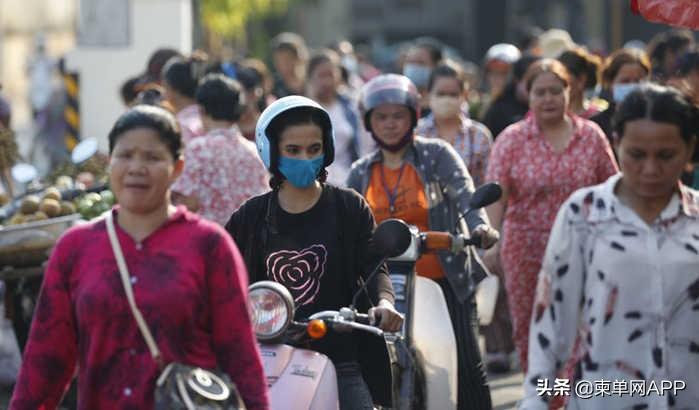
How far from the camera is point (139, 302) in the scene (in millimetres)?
4434

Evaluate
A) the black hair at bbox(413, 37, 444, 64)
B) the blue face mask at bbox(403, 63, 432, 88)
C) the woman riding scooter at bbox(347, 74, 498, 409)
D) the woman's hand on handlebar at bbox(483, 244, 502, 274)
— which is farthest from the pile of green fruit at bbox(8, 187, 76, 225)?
the black hair at bbox(413, 37, 444, 64)

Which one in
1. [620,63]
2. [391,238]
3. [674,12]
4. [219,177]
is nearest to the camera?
[391,238]

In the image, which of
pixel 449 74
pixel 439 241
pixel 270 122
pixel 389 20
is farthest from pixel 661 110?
pixel 389 20

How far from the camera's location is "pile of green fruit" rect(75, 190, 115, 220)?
30.2 ft

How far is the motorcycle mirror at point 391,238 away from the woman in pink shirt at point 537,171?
3.06m

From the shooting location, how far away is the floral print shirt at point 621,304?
4.63m

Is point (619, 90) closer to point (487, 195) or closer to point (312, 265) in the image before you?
point (487, 195)

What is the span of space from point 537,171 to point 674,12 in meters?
2.73

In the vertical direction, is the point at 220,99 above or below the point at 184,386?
above

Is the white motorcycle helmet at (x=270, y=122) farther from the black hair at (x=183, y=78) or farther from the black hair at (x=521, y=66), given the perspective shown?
the black hair at (x=521, y=66)

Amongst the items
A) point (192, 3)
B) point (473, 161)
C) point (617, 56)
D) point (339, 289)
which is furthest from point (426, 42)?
point (339, 289)

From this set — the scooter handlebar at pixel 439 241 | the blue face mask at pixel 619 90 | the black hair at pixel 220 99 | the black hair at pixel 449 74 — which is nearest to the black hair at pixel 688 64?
the blue face mask at pixel 619 90

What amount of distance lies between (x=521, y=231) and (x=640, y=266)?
4.22m

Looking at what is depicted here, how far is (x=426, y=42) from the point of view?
46.4ft
